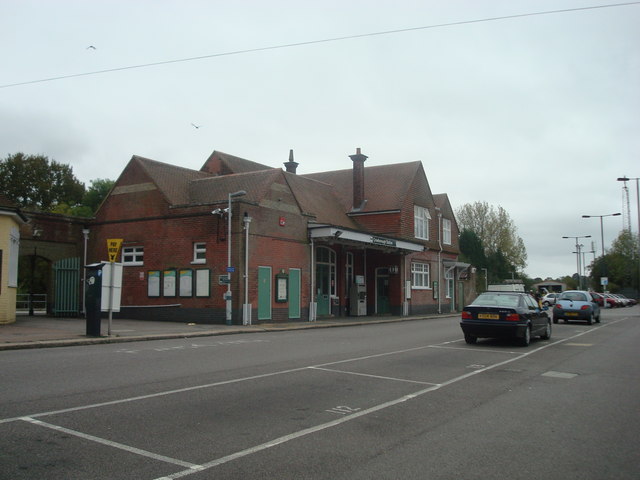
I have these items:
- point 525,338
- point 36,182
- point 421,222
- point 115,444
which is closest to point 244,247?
point 525,338

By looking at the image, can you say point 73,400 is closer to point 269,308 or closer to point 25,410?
point 25,410

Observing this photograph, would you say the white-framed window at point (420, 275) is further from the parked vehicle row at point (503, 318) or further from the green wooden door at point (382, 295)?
the parked vehicle row at point (503, 318)

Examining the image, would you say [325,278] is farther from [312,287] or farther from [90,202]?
[90,202]

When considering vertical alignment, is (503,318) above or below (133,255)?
below

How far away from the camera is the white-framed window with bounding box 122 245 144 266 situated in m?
27.8

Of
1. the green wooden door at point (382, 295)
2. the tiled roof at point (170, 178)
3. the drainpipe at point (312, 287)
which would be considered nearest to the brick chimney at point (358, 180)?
the green wooden door at point (382, 295)

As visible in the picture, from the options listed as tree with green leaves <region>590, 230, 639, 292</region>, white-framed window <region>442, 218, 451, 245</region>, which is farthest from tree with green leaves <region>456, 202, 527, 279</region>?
white-framed window <region>442, 218, 451, 245</region>

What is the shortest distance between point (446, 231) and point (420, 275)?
745 cm

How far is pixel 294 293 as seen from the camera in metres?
27.2

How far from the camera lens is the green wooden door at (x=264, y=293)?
2508 centimetres

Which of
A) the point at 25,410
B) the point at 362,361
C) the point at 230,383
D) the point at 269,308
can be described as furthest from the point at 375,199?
the point at 25,410

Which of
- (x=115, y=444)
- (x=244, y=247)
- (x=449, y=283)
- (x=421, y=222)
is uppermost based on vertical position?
(x=421, y=222)

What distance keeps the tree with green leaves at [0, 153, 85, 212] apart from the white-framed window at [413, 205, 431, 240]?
98.5 ft

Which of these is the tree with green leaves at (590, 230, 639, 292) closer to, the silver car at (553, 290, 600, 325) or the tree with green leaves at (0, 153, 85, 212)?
A: the silver car at (553, 290, 600, 325)
